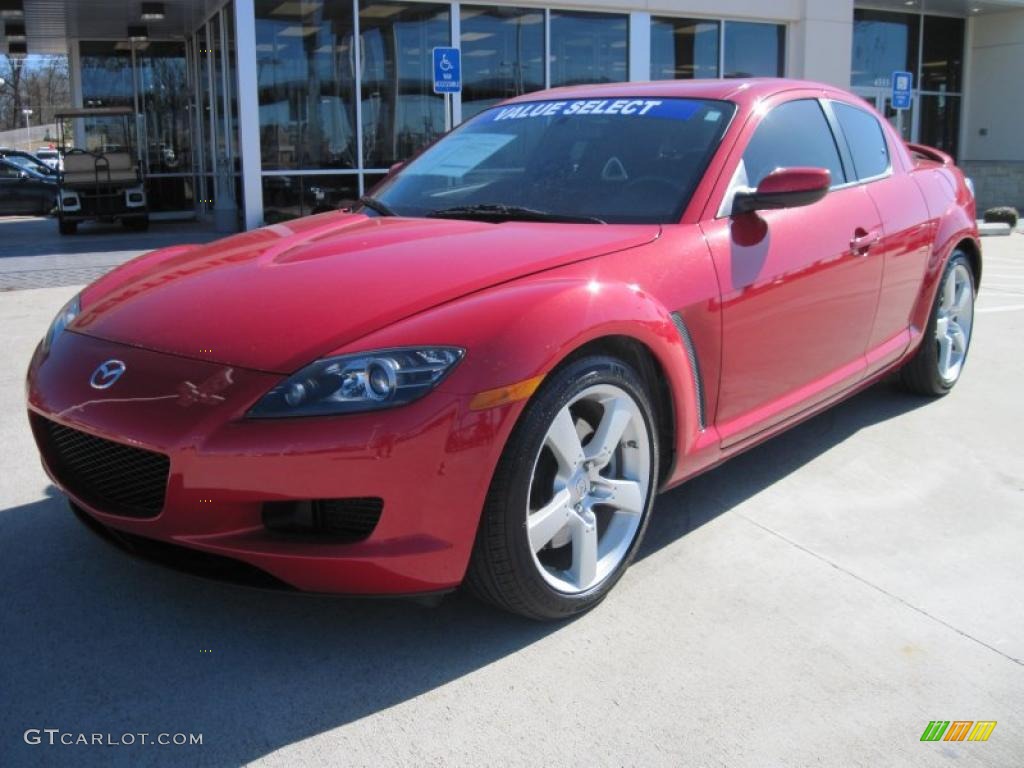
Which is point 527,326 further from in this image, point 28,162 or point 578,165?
point 28,162

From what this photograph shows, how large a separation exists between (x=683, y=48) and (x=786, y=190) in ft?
51.0

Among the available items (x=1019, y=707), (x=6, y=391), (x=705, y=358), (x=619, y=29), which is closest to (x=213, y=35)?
(x=619, y=29)

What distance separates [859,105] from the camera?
4.78 m

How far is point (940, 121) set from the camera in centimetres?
2477

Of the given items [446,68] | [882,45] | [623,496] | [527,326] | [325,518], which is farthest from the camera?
[882,45]

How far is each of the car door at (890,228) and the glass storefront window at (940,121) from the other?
2197cm

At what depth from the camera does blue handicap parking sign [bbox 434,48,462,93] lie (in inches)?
408

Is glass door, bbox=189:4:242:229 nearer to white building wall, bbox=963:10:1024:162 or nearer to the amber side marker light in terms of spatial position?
the amber side marker light

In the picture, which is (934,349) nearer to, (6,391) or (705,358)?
(705,358)

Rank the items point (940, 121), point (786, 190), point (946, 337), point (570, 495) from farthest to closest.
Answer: point (940, 121) → point (946, 337) → point (786, 190) → point (570, 495)

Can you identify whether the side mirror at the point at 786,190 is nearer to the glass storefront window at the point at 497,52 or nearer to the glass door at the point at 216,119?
the glass storefront window at the point at 497,52

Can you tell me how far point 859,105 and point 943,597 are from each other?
8.72 ft

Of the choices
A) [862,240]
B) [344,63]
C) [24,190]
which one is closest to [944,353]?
[862,240]

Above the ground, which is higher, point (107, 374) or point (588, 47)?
point (588, 47)
